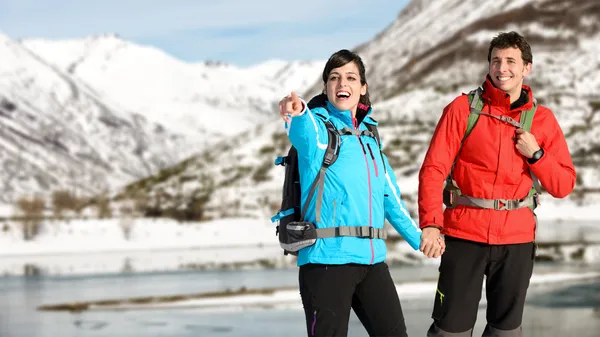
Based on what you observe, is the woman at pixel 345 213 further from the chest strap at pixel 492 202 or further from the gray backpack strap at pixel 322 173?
the chest strap at pixel 492 202

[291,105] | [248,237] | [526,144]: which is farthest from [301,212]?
[248,237]

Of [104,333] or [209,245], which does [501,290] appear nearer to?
[104,333]

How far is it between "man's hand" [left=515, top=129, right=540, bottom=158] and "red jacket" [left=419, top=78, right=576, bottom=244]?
0.10 meters

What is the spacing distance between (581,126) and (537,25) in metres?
60.7

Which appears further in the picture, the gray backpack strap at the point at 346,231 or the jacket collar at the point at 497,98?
the jacket collar at the point at 497,98

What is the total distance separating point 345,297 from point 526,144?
2.00m

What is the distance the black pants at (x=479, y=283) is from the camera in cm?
842

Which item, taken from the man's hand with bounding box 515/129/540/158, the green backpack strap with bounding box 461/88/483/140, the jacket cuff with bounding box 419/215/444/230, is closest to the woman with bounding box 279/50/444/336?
the jacket cuff with bounding box 419/215/444/230

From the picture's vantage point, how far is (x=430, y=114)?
157 meters

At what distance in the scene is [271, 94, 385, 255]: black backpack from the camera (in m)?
7.85

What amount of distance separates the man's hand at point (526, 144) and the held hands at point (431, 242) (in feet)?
3.30

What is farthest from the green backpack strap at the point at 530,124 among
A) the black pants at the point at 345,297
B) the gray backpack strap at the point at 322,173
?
the gray backpack strap at the point at 322,173

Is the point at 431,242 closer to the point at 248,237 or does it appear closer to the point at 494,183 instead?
the point at 494,183

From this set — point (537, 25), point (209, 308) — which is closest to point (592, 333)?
point (209, 308)
